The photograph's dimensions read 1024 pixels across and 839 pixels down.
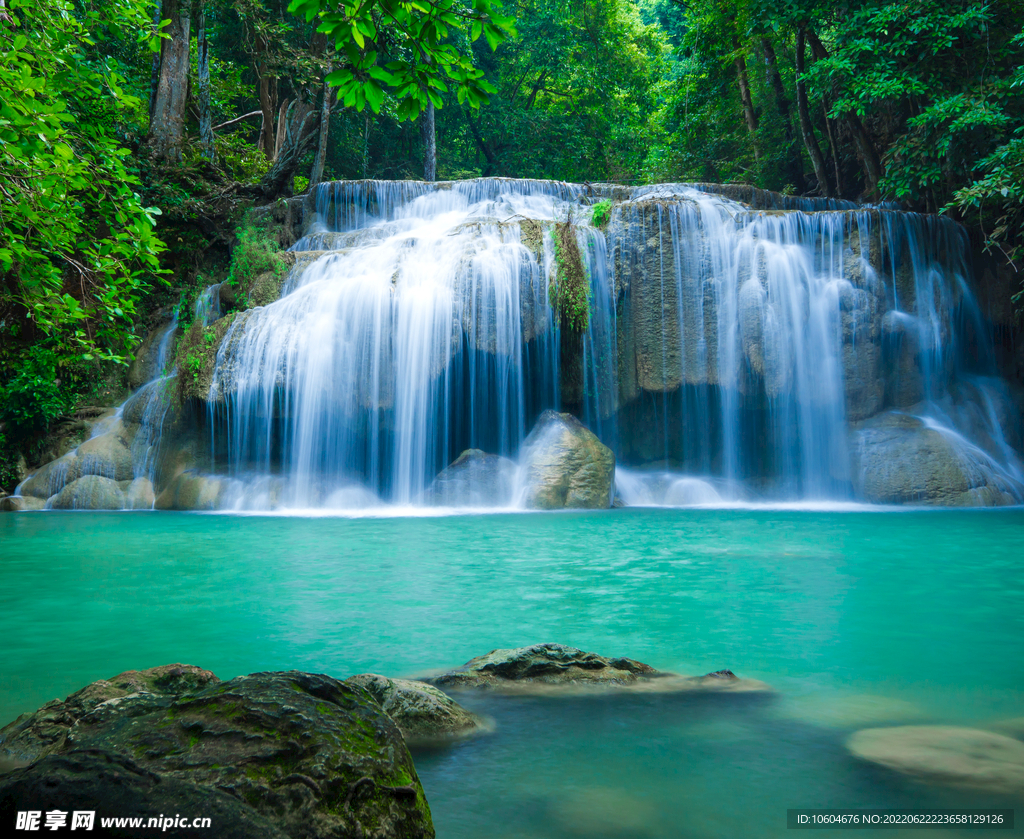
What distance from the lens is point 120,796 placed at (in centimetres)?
164

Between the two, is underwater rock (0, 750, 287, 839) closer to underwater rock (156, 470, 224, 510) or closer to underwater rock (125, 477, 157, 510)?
underwater rock (156, 470, 224, 510)

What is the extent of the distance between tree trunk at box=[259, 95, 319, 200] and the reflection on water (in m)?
11.2

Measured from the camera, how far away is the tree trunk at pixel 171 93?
16969 millimetres

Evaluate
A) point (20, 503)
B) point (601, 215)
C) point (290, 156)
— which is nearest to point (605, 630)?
point (601, 215)

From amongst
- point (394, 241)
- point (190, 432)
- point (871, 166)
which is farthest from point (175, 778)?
point (871, 166)

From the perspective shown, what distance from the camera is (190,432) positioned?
41.1ft

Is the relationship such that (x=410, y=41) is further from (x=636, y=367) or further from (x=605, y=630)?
(x=636, y=367)

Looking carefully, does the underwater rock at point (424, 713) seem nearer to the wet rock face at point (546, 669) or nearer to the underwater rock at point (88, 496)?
the wet rock face at point (546, 669)

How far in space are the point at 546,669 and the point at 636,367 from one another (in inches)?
405

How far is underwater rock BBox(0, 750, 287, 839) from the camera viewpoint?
5.20 feet

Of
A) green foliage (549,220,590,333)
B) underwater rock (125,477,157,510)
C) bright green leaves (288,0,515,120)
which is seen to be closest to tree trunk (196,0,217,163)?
underwater rock (125,477,157,510)

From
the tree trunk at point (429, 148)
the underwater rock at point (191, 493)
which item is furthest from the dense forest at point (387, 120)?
the underwater rock at point (191, 493)

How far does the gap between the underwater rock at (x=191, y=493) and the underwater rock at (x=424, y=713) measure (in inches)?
388

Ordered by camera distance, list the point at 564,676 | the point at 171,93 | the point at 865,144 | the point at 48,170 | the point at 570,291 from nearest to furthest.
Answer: the point at 564,676 → the point at 48,170 → the point at 570,291 → the point at 865,144 → the point at 171,93
